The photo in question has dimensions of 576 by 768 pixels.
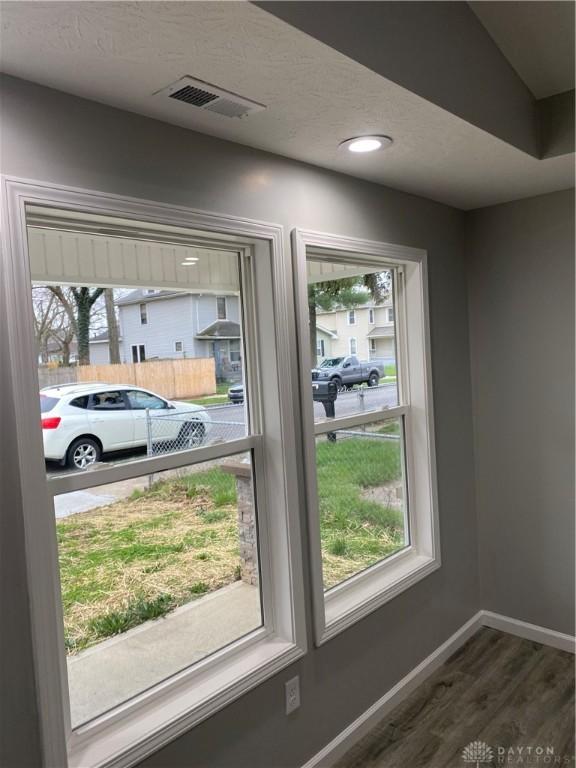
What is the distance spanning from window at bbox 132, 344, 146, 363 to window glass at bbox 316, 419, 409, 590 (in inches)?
34.8

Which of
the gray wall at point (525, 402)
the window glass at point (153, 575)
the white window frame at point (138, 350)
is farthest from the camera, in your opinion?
the gray wall at point (525, 402)

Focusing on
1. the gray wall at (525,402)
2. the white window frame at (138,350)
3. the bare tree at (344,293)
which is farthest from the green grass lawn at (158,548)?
the gray wall at (525,402)

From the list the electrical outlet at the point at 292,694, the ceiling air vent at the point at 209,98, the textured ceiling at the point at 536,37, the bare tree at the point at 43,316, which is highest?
the textured ceiling at the point at 536,37

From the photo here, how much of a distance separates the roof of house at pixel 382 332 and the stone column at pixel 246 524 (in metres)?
0.99

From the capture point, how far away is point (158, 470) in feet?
5.88

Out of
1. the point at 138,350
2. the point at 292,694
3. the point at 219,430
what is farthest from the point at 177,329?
the point at 292,694

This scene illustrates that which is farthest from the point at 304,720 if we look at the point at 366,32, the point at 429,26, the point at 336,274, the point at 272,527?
the point at 429,26

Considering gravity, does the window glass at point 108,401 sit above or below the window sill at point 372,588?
above

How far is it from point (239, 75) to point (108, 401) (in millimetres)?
971

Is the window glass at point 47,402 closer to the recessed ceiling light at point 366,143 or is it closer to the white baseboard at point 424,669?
the recessed ceiling light at point 366,143

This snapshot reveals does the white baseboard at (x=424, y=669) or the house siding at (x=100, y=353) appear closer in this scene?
the house siding at (x=100, y=353)

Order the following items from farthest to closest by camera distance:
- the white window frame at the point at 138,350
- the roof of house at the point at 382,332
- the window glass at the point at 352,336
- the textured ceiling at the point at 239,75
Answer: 1. the roof of house at the point at 382,332
2. the window glass at the point at 352,336
3. the white window frame at the point at 138,350
4. the textured ceiling at the point at 239,75

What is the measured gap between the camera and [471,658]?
9.64 ft

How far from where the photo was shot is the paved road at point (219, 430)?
1637 millimetres
